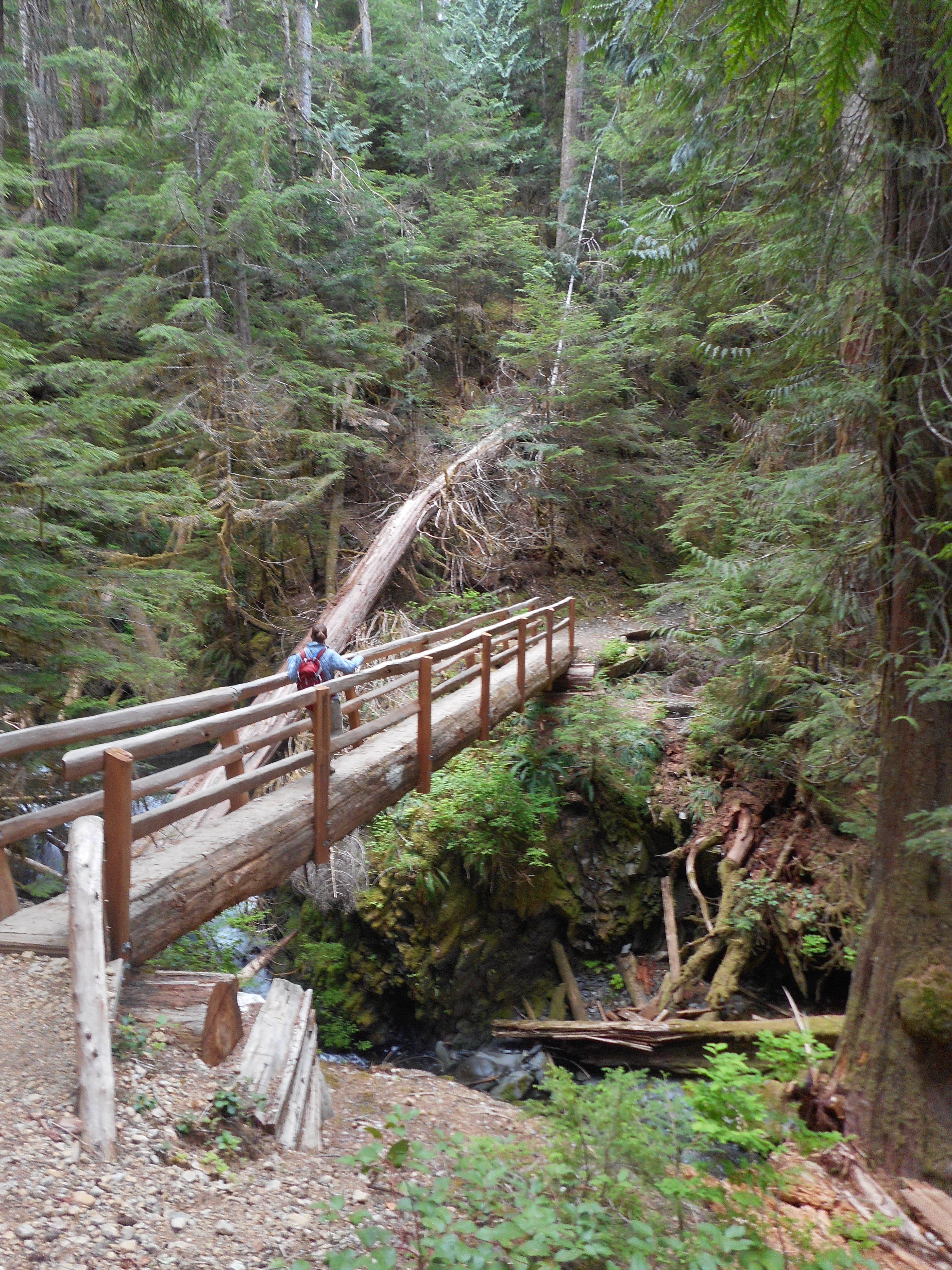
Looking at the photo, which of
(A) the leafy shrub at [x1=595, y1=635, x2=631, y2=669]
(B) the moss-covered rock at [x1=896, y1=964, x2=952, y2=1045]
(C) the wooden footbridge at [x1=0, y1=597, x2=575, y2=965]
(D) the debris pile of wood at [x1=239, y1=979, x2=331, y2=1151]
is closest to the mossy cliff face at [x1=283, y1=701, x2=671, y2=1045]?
(C) the wooden footbridge at [x1=0, y1=597, x2=575, y2=965]

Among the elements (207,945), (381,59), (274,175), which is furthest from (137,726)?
(381,59)

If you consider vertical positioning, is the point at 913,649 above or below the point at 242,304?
below

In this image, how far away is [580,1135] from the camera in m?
3.78

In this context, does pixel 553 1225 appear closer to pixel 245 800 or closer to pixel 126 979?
pixel 126 979

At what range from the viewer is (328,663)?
267 inches

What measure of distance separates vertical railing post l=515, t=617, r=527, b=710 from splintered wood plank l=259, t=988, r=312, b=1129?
5.38m

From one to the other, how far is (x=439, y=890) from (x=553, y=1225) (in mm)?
6202

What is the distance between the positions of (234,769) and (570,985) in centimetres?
519

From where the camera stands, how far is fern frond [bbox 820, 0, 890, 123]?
150 centimetres

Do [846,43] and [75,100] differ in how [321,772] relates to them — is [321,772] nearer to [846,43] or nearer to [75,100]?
[846,43]

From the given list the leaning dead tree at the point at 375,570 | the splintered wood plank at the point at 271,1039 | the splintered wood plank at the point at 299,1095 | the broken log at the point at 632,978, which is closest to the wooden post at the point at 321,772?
the splintered wood plank at the point at 271,1039

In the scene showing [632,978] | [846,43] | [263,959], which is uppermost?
[846,43]

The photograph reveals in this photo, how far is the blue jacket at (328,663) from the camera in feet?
21.9

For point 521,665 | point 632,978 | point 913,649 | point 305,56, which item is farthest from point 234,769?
point 305,56
